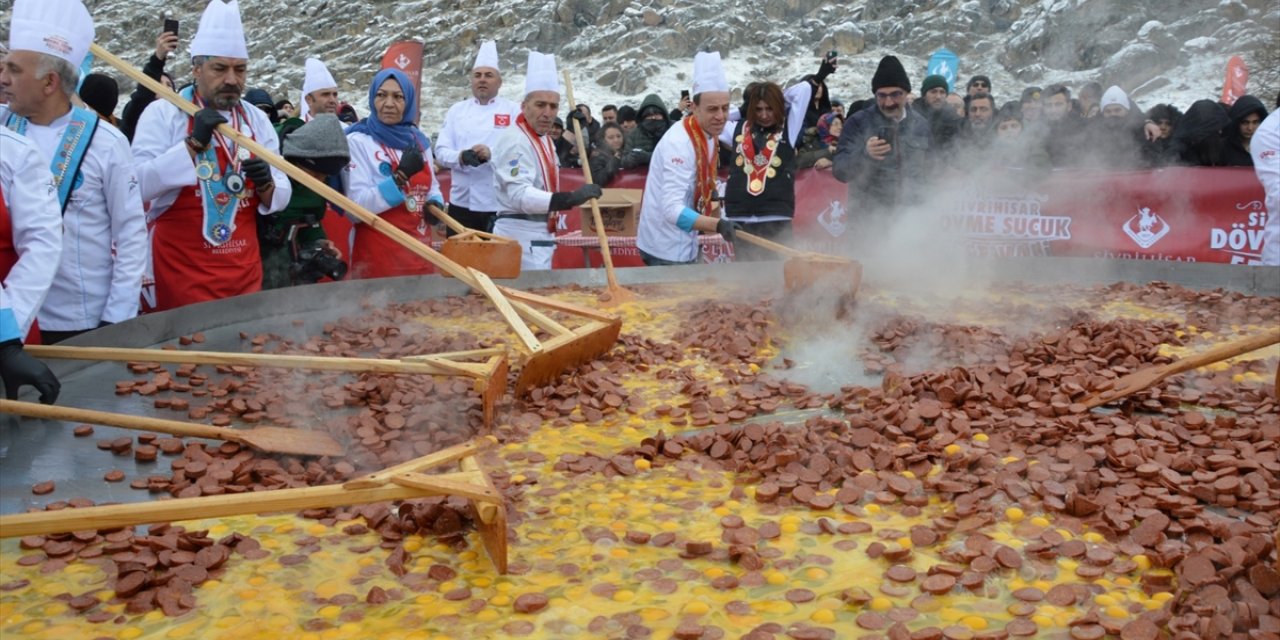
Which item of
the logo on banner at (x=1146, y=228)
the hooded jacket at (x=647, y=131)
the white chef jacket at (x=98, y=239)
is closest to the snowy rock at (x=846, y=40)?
the hooded jacket at (x=647, y=131)

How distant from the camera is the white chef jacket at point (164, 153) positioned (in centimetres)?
459

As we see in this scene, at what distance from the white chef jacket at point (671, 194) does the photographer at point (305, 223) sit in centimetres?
204

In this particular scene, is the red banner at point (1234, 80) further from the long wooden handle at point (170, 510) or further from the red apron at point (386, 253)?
the long wooden handle at point (170, 510)

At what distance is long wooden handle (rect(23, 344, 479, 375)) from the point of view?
3809 mm

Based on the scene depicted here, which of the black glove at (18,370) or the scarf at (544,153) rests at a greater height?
the scarf at (544,153)

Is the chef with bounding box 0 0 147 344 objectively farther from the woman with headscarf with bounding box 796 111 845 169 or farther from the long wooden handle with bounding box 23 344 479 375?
the woman with headscarf with bounding box 796 111 845 169

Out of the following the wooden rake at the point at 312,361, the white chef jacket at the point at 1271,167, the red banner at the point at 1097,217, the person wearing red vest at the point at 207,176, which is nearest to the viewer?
the wooden rake at the point at 312,361

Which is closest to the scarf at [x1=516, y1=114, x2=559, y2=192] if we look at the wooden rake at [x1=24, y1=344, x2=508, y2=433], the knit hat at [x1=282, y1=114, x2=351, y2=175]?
the knit hat at [x1=282, y1=114, x2=351, y2=175]

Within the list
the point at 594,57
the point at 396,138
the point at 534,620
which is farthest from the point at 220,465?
the point at 594,57

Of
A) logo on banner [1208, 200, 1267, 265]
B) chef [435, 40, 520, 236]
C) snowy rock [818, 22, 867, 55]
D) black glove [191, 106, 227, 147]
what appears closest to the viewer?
black glove [191, 106, 227, 147]

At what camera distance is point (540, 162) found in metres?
6.81

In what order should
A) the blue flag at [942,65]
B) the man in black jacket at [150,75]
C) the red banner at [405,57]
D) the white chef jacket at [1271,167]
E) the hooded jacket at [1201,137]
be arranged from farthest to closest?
1. the red banner at [405,57]
2. the blue flag at [942,65]
3. the hooded jacket at [1201,137]
4. the white chef jacket at [1271,167]
5. the man in black jacket at [150,75]

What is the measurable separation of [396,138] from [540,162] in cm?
107

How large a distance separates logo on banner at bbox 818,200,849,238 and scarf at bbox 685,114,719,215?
2.73m
